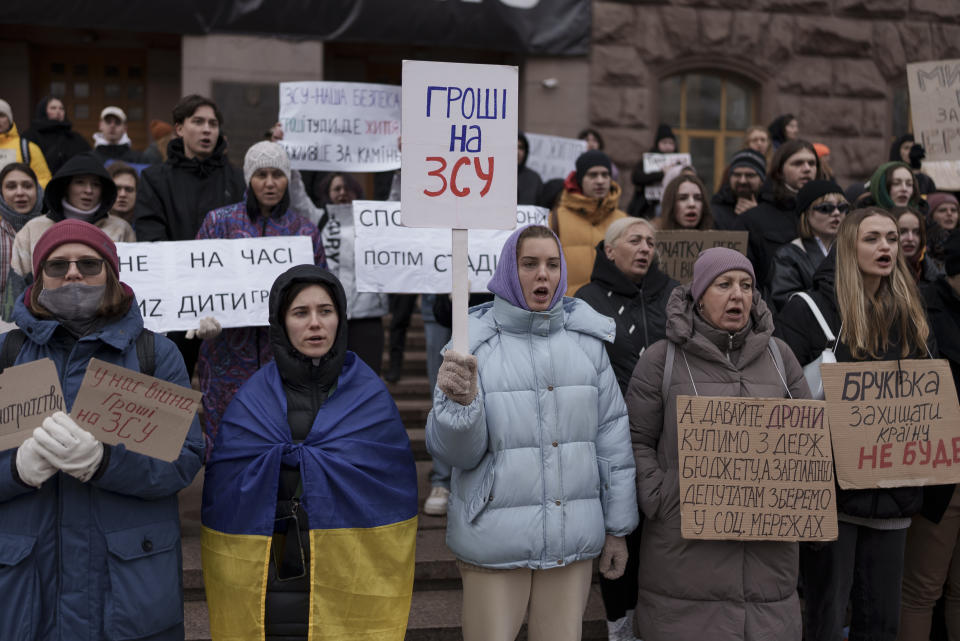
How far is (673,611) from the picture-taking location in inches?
130

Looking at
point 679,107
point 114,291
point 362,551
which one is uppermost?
point 679,107

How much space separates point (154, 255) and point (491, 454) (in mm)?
2257

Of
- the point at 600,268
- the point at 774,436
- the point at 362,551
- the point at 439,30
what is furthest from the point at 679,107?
the point at 362,551

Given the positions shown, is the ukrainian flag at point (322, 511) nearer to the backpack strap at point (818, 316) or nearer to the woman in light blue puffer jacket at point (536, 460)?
the woman in light blue puffer jacket at point (536, 460)

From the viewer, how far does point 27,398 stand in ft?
8.68

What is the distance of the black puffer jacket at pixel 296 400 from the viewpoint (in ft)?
9.84

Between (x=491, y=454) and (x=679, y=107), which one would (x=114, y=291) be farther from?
(x=679, y=107)

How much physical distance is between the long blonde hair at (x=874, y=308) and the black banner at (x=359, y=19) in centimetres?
762

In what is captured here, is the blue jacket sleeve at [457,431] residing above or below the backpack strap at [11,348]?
below

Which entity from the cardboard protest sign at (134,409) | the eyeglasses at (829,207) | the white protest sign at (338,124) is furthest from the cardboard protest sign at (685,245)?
the cardboard protest sign at (134,409)

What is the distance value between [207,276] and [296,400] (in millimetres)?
1604

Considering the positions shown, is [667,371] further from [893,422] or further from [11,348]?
[11,348]

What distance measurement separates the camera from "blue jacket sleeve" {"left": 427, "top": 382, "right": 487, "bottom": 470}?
9.78 ft

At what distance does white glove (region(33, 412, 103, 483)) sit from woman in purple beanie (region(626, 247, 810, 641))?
1888 millimetres
